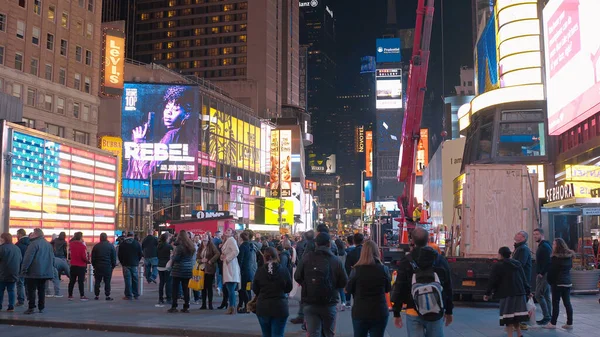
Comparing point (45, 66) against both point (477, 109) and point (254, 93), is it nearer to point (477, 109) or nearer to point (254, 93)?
point (477, 109)

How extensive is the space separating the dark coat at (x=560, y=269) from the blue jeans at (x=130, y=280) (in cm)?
1143

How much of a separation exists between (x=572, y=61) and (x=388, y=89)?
149076 millimetres

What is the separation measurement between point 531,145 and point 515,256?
28.9 m

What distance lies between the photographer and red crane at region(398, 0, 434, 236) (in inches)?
1187

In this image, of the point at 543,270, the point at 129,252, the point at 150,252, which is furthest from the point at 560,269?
the point at 150,252

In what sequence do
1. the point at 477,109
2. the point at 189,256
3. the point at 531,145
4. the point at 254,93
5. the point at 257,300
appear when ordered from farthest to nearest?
the point at 254,93 < the point at 477,109 < the point at 531,145 < the point at 189,256 < the point at 257,300

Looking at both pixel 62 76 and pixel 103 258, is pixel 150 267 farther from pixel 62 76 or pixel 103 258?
pixel 62 76

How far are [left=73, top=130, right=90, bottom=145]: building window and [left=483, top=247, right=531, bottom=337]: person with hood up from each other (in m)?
55.5

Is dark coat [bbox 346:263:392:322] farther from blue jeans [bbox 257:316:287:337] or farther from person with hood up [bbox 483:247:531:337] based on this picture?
person with hood up [bbox 483:247:531:337]

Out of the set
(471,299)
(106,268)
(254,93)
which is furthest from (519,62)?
(254,93)

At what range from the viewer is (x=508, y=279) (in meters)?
11.2

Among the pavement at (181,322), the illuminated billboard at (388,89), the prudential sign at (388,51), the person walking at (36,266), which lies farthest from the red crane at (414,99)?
the prudential sign at (388,51)

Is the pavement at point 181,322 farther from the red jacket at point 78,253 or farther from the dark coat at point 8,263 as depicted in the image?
the red jacket at point 78,253

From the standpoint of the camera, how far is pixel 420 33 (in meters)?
31.0
